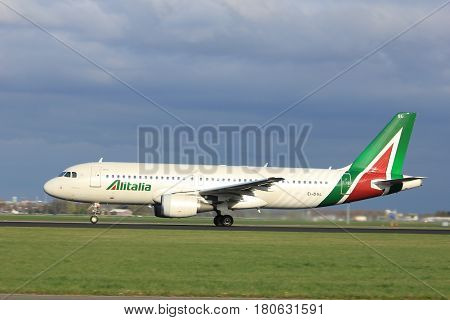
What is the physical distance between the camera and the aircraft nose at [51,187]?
4859 centimetres

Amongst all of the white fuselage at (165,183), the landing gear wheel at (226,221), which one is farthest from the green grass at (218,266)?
the landing gear wheel at (226,221)

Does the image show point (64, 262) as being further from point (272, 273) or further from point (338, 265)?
point (338, 265)

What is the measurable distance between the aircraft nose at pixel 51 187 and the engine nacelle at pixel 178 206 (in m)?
7.01

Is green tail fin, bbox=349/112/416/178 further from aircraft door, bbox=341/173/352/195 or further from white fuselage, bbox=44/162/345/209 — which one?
white fuselage, bbox=44/162/345/209

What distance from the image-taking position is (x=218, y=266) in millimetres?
24406

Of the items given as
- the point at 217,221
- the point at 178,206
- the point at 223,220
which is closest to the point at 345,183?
the point at 223,220

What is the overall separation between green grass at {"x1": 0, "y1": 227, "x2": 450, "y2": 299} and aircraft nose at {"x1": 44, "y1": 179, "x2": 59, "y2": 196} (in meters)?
10.6

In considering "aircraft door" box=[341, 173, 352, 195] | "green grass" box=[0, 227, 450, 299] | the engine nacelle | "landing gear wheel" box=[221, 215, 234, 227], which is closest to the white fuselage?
"landing gear wheel" box=[221, 215, 234, 227]

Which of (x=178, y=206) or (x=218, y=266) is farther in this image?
(x=178, y=206)

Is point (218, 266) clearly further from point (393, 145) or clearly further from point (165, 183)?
point (393, 145)

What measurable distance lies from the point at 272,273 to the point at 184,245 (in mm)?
9577

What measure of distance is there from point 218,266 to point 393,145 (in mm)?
32676

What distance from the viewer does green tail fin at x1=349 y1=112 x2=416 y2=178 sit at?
5353 centimetres

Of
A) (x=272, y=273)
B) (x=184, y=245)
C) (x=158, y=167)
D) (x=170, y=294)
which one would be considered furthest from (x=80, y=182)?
(x=170, y=294)
